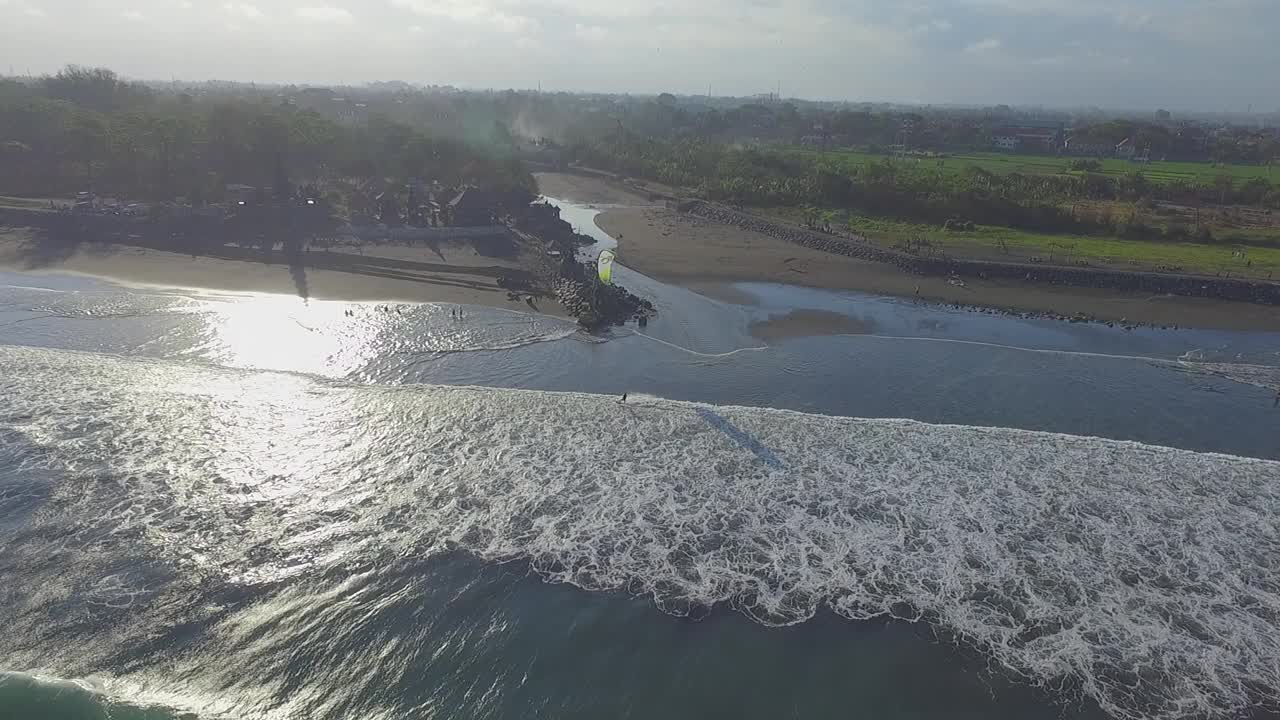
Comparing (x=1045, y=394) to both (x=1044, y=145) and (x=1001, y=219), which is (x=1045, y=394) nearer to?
(x=1001, y=219)

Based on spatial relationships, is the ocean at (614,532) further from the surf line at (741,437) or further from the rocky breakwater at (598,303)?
the rocky breakwater at (598,303)

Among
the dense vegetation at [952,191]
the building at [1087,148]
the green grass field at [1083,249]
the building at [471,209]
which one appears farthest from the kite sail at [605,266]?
the building at [1087,148]

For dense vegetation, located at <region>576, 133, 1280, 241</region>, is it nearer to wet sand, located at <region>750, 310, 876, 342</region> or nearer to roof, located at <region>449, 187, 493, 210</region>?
roof, located at <region>449, 187, 493, 210</region>

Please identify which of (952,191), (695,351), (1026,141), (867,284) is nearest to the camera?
(695,351)

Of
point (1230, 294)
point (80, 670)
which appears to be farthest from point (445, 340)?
point (1230, 294)

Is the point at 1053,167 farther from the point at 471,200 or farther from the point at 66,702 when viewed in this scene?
the point at 66,702

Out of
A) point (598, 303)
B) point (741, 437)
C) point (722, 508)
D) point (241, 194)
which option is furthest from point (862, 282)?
point (241, 194)
